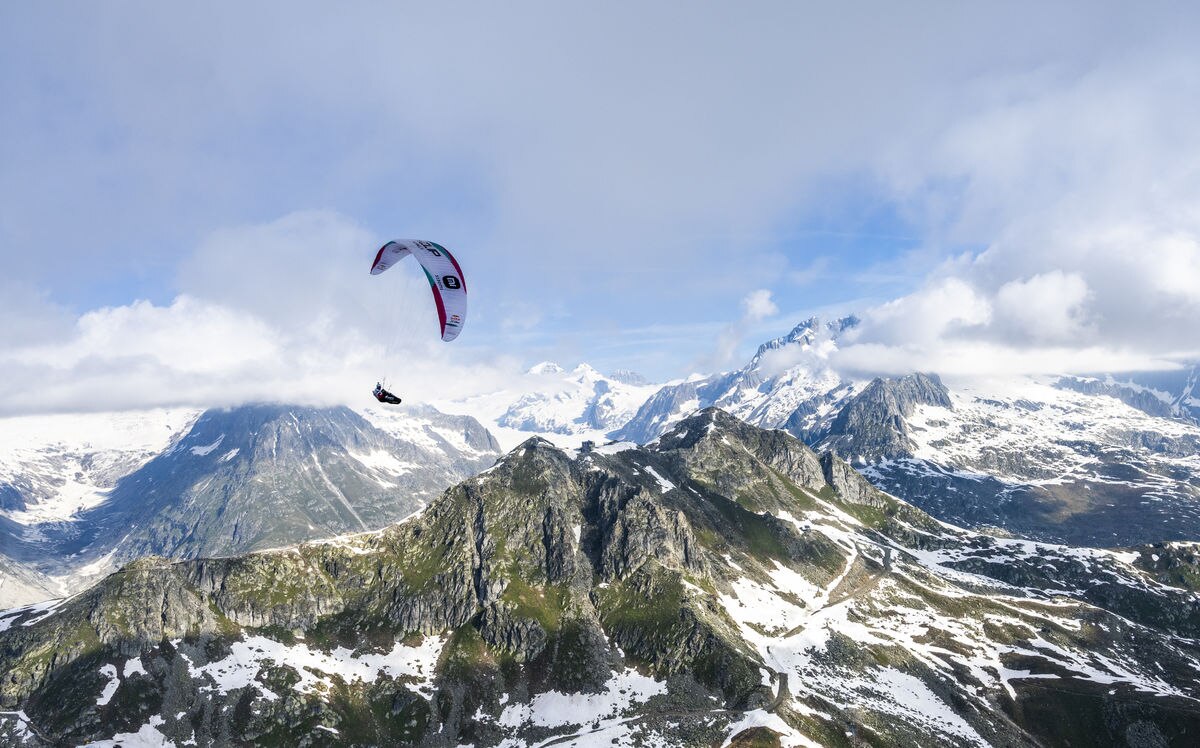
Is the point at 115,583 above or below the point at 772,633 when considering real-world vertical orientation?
above

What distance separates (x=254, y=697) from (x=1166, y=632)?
11141 inches

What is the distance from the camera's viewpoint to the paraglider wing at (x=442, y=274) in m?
74.5

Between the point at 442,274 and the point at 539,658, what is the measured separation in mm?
125727

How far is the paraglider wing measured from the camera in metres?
74.5

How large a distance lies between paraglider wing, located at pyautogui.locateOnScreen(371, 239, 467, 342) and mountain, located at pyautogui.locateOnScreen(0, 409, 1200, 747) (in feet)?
343

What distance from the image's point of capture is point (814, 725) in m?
125

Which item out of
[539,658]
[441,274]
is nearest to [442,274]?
[441,274]

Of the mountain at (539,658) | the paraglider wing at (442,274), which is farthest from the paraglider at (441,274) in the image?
the mountain at (539,658)

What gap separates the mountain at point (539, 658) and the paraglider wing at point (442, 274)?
10448 cm

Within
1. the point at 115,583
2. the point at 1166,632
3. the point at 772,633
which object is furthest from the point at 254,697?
the point at 1166,632

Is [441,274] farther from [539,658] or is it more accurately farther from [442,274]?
[539,658]

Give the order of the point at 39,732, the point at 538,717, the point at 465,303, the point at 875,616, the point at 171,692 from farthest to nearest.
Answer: the point at 875,616 → the point at 538,717 → the point at 171,692 → the point at 39,732 → the point at 465,303

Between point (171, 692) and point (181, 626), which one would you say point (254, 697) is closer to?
point (171, 692)

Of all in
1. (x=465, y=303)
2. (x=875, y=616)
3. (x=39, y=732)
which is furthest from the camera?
(x=875, y=616)
